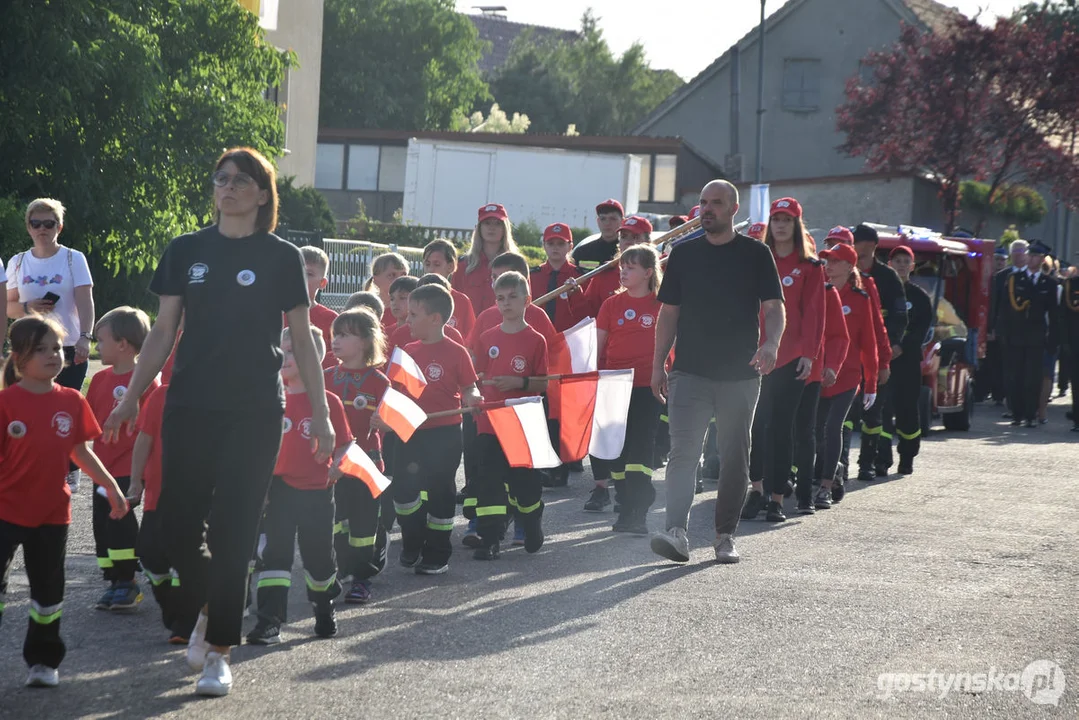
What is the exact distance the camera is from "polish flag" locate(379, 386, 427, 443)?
750cm

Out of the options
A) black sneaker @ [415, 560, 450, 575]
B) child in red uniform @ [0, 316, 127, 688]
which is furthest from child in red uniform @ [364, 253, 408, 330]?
child in red uniform @ [0, 316, 127, 688]

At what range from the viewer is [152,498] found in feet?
21.7

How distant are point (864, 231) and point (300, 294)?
7.82 meters

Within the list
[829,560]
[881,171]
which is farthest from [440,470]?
Answer: [881,171]

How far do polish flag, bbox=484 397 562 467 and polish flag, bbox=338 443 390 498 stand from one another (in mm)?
1585

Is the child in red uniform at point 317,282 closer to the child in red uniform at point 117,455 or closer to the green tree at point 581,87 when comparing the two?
the child in red uniform at point 117,455

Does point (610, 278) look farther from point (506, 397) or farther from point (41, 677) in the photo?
point (41, 677)

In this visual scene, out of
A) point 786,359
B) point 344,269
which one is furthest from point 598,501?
point 344,269

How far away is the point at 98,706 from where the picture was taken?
542 centimetres

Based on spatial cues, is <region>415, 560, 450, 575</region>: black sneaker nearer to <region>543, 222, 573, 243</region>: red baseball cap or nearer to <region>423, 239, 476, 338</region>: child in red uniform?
<region>423, 239, 476, 338</region>: child in red uniform

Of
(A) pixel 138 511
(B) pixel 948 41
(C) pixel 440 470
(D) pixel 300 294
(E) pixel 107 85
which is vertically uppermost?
(B) pixel 948 41

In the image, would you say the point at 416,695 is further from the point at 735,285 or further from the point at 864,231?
A: the point at 864,231

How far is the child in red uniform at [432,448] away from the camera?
27.0 ft

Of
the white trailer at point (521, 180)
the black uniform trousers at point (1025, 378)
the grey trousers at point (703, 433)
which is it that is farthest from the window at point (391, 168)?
the grey trousers at point (703, 433)
